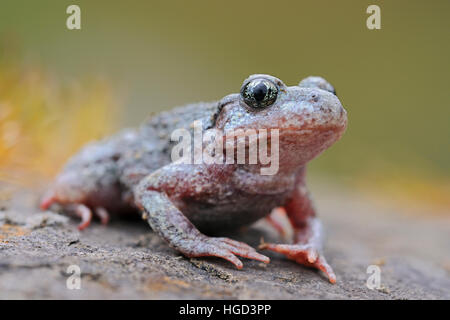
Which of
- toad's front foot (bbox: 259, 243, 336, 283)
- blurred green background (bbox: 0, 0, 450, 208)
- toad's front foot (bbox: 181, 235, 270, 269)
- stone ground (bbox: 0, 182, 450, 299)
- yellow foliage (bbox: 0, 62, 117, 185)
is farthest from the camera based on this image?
blurred green background (bbox: 0, 0, 450, 208)

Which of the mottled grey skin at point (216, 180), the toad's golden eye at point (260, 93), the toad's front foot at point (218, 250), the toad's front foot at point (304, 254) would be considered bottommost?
the toad's front foot at point (304, 254)

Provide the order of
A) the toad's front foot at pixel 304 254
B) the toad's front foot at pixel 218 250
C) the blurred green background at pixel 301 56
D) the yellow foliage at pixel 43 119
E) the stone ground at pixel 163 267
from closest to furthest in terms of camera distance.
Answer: the stone ground at pixel 163 267, the toad's front foot at pixel 218 250, the toad's front foot at pixel 304 254, the yellow foliage at pixel 43 119, the blurred green background at pixel 301 56

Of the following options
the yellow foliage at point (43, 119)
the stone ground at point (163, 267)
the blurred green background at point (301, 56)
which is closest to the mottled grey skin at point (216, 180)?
the stone ground at point (163, 267)

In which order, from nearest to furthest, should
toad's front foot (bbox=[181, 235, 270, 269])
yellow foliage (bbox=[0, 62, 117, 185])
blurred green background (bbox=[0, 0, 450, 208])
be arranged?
toad's front foot (bbox=[181, 235, 270, 269])
yellow foliage (bbox=[0, 62, 117, 185])
blurred green background (bbox=[0, 0, 450, 208])

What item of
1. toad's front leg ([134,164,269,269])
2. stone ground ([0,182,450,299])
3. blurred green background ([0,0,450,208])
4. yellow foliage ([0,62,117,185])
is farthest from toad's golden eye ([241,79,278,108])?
blurred green background ([0,0,450,208])

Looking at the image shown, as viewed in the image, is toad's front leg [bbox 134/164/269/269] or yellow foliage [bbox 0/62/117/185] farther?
yellow foliage [bbox 0/62/117/185]

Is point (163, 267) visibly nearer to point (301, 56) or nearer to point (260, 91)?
point (260, 91)

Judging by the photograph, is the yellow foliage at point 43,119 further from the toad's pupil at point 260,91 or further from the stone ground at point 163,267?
the toad's pupil at point 260,91

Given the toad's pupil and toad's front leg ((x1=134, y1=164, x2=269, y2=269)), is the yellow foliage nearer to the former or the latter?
toad's front leg ((x1=134, y1=164, x2=269, y2=269))
